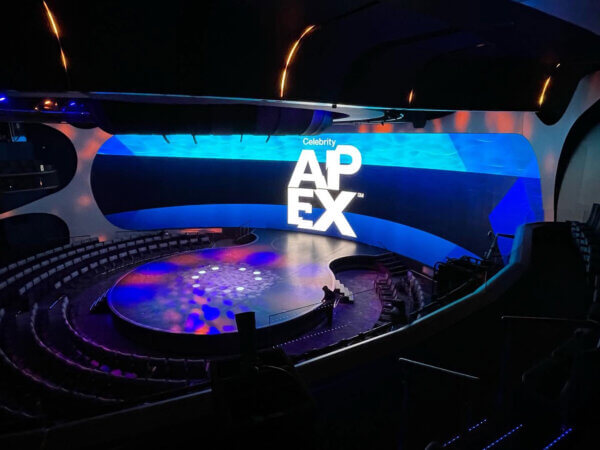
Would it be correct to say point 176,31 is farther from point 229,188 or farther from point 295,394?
point 229,188

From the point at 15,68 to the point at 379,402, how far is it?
506cm

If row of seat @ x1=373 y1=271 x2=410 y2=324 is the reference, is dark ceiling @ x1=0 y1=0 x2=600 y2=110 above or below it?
above

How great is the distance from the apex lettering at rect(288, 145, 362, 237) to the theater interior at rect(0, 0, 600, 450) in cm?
11

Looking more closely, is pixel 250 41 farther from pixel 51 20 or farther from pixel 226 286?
pixel 226 286

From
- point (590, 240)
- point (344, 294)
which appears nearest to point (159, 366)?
point (344, 294)

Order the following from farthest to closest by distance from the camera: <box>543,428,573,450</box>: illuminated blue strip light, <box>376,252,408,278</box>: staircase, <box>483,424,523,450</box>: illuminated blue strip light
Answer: <box>376,252,408,278</box>: staircase, <box>483,424,523,450</box>: illuminated blue strip light, <box>543,428,573,450</box>: illuminated blue strip light

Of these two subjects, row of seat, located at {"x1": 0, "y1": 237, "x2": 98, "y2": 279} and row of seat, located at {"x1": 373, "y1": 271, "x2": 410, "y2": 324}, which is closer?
row of seat, located at {"x1": 373, "y1": 271, "x2": 410, "y2": 324}

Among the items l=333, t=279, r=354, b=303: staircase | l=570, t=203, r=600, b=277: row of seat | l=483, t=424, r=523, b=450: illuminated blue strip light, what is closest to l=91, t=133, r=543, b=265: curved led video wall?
l=570, t=203, r=600, b=277: row of seat

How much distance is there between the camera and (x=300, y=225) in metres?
19.1

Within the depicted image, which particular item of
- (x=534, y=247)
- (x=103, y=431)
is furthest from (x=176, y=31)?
(x=534, y=247)

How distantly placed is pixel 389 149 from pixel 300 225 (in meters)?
5.85

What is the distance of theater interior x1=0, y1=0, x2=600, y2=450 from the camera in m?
3.02

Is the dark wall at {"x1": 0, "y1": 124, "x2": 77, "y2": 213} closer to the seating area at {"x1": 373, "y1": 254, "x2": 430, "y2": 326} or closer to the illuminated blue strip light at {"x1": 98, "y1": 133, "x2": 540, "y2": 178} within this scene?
the illuminated blue strip light at {"x1": 98, "y1": 133, "x2": 540, "y2": 178}

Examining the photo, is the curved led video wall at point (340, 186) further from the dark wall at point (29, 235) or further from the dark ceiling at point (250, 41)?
the dark ceiling at point (250, 41)
